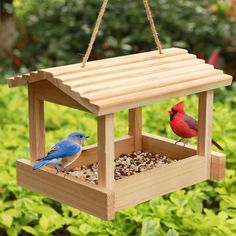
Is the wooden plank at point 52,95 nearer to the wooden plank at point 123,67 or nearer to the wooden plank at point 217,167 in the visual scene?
the wooden plank at point 123,67

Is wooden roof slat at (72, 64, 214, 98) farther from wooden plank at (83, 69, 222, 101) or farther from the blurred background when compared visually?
the blurred background

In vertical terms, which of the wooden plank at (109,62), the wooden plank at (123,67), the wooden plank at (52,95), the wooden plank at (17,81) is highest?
the wooden plank at (109,62)

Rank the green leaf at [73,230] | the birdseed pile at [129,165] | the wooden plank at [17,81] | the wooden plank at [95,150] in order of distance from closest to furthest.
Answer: the wooden plank at [17,81] → the birdseed pile at [129,165] → the wooden plank at [95,150] → the green leaf at [73,230]

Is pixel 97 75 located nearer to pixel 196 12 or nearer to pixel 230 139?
pixel 230 139

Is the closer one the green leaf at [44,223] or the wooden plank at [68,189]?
the wooden plank at [68,189]

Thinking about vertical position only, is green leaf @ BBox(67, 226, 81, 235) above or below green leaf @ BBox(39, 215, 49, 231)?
below

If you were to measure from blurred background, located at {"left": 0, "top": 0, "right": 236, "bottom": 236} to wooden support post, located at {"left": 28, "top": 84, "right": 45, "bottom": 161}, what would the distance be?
0.91 feet

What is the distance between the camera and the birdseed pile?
2.85m

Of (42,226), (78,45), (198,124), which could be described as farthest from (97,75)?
(78,45)

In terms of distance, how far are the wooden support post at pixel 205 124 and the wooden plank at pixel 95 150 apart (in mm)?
471

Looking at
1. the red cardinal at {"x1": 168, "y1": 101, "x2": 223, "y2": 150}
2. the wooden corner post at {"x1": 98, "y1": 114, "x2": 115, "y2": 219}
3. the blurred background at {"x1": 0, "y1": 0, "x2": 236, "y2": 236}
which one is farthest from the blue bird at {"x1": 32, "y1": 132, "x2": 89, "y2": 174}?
the red cardinal at {"x1": 168, "y1": 101, "x2": 223, "y2": 150}

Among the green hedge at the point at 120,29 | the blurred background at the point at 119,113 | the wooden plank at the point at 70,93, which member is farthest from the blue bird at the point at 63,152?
the green hedge at the point at 120,29

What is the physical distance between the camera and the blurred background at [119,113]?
3609 millimetres

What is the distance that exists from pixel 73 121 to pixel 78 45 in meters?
3.16
